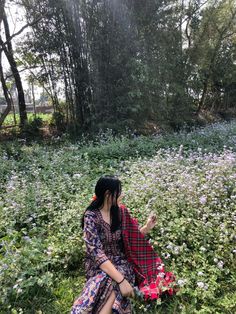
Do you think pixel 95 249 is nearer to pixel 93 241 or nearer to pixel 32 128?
pixel 93 241

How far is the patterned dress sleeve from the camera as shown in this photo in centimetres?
198

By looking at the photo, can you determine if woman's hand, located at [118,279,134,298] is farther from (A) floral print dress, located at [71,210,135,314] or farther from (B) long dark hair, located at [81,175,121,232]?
(B) long dark hair, located at [81,175,121,232]

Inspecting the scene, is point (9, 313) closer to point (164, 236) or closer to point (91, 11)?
point (164, 236)

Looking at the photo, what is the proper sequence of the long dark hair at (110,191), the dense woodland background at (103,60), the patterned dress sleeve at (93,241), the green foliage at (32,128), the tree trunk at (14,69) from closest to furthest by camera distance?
Answer: the patterned dress sleeve at (93,241), the long dark hair at (110,191), the dense woodland background at (103,60), the green foliage at (32,128), the tree trunk at (14,69)

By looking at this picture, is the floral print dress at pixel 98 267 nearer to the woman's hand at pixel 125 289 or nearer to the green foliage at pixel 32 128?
the woman's hand at pixel 125 289

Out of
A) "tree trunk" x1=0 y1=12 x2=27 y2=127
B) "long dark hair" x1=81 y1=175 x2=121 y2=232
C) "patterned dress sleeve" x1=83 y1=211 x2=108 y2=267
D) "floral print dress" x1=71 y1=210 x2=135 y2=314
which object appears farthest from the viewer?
"tree trunk" x1=0 y1=12 x2=27 y2=127

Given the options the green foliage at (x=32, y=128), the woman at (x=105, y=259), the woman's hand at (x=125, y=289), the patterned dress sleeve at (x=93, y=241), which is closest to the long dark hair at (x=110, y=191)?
the woman at (x=105, y=259)

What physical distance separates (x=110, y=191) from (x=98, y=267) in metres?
0.54

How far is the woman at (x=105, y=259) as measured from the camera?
185cm

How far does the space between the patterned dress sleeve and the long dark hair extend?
0.34ft

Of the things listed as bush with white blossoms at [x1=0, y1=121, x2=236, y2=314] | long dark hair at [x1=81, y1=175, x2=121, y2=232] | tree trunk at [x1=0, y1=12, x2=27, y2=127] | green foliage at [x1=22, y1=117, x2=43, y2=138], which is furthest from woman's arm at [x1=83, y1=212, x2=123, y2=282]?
tree trunk at [x1=0, y1=12, x2=27, y2=127]

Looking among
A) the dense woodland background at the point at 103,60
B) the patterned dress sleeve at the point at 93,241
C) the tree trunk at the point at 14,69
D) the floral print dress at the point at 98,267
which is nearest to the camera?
the floral print dress at the point at 98,267

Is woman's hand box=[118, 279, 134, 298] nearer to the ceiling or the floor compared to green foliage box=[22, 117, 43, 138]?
nearer to the floor

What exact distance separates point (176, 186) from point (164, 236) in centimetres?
93
